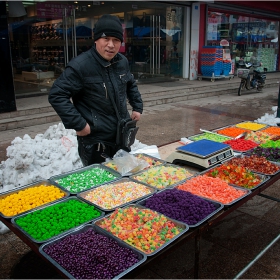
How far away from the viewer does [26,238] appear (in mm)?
1869

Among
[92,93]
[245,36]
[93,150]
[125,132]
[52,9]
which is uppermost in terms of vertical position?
[52,9]

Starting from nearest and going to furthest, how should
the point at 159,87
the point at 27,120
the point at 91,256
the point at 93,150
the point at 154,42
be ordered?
1. the point at 91,256
2. the point at 93,150
3. the point at 27,120
4. the point at 159,87
5. the point at 154,42

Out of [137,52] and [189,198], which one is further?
[137,52]

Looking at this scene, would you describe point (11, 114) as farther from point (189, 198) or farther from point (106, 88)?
point (189, 198)

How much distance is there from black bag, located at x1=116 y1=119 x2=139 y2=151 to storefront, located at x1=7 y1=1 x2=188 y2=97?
776 centimetres

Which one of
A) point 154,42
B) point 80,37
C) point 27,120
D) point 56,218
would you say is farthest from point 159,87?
point 56,218

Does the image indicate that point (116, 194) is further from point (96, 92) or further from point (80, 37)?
point (80, 37)

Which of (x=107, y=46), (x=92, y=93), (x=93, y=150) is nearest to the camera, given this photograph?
(x=107, y=46)

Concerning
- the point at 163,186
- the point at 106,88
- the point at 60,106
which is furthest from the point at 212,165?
the point at 60,106

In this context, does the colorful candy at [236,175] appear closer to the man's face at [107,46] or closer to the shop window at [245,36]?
the man's face at [107,46]

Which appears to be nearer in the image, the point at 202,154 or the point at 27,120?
the point at 202,154

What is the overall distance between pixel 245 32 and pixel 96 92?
52.3 ft

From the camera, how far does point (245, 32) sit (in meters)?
16.7

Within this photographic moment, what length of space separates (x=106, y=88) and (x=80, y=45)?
885 centimetres
